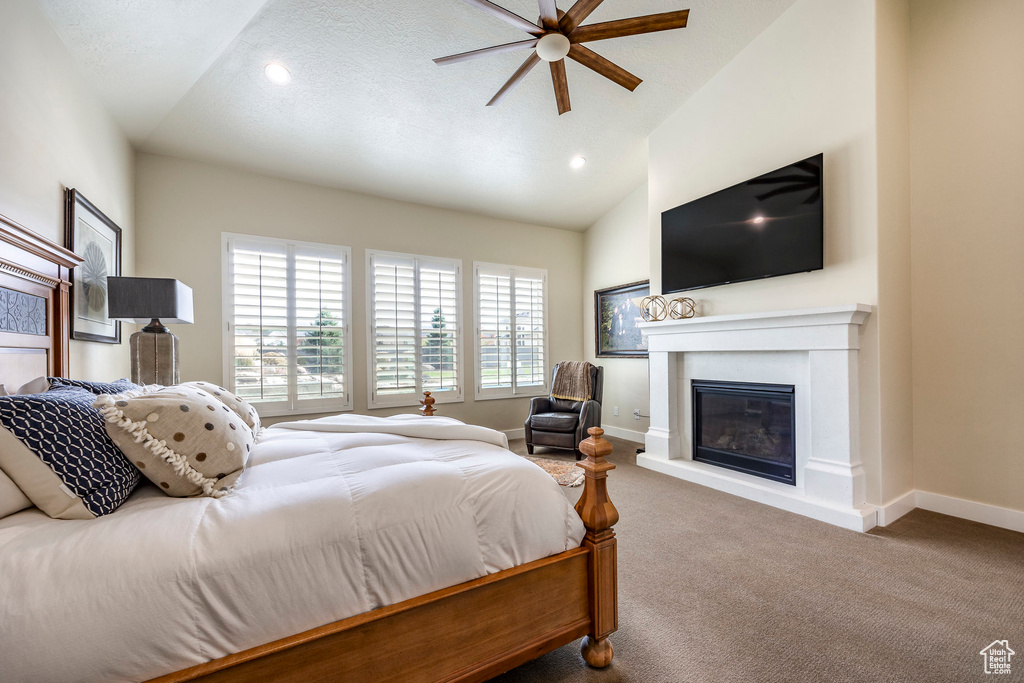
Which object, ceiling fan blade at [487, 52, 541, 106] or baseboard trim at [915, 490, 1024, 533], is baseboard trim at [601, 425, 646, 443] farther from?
ceiling fan blade at [487, 52, 541, 106]

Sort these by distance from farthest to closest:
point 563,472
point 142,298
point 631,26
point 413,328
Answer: point 413,328, point 563,472, point 142,298, point 631,26

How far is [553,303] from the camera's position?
225 inches

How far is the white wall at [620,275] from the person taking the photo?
16.4ft

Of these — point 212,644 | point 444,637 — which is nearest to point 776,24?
point 444,637

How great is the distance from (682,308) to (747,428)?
1133 mm

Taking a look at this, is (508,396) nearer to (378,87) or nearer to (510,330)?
(510,330)

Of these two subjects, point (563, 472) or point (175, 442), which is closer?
point (175, 442)

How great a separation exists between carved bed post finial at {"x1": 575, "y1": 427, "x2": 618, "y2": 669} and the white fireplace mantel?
2.02 meters

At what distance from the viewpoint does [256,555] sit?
1.05 metres

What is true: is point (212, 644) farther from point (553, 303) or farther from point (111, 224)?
point (553, 303)

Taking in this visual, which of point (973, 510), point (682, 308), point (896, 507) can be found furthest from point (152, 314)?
point (973, 510)

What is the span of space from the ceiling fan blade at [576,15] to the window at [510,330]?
2.98 metres

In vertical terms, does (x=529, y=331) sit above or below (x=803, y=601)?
above

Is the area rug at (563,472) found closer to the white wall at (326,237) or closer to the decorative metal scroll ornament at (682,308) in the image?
the white wall at (326,237)
